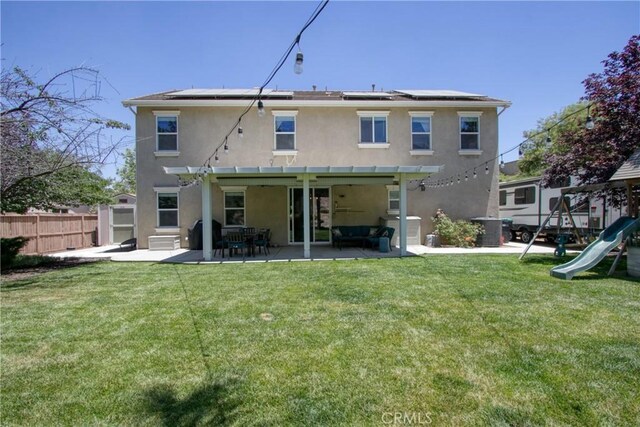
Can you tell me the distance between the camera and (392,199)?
15133 mm

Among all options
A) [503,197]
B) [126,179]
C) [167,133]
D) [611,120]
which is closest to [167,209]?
[167,133]

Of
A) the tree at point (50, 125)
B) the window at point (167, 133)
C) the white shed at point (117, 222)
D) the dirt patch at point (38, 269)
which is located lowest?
the dirt patch at point (38, 269)

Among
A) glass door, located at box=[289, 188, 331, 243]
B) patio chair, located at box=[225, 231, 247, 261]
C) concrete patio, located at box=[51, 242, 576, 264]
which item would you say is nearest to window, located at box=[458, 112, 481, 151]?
concrete patio, located at box=[51, 242, 576, 264]

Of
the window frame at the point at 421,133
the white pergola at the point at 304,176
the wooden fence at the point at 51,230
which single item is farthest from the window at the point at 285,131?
the wooden fence at the point at 51,230

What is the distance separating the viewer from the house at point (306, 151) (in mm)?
14148

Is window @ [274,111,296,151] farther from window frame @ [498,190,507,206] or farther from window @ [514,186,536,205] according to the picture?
window frame @ [498,190,507,206]

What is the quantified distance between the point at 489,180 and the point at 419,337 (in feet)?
41.0

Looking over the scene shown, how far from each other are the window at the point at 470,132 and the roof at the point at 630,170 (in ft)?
20.2

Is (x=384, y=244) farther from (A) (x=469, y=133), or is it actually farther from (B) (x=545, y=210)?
(B) (x=545, y=210)

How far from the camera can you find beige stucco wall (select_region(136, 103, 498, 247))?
46.5 ft

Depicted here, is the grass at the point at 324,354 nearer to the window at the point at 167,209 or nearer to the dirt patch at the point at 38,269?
the dirt patch at the point at 38,269

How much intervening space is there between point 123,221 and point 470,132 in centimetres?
1607

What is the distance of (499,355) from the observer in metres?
3.82

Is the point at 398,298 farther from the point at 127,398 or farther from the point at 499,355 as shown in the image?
the point at 127,398
